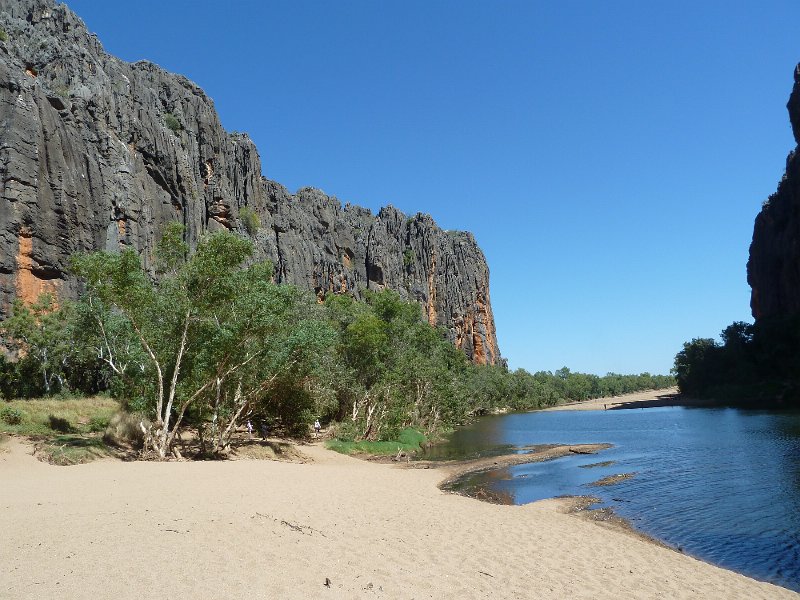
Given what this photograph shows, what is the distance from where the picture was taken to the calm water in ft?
48.3

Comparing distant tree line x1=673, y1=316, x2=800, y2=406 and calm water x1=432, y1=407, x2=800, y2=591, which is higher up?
distant tree line x1=673, y1=316, x2=800, y2=406

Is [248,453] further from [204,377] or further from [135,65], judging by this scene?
[135,65]

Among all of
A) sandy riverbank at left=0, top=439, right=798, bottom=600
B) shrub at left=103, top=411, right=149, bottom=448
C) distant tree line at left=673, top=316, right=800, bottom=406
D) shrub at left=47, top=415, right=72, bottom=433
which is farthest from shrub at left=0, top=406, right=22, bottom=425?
distant tree line at left=673, top=316, right=800, bottom=406

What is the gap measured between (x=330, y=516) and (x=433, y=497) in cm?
709

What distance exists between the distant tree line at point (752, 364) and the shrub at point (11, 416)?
282 feet

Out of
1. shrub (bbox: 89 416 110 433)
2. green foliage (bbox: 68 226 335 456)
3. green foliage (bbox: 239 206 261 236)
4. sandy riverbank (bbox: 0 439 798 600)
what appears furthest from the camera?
green foliage (bbox: 239 206 261 236)

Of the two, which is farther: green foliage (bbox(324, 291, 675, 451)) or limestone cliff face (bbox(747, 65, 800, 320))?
limestone cliff face (bbox(747, 65, 800, 320))

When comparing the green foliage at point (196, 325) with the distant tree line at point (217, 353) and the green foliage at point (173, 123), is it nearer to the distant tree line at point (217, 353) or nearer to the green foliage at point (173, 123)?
the distant tree line at point (217, 353)

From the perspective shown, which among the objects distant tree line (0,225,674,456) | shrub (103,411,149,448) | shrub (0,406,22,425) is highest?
distant tree line (0,225,674,456)

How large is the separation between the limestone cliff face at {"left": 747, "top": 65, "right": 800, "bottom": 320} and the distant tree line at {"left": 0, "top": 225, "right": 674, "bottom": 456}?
75.5m

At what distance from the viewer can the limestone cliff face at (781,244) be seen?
99.5m

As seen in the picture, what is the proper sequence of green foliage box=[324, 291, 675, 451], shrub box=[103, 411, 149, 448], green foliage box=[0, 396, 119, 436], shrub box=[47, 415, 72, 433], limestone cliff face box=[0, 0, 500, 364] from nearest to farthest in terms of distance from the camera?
green foliage box=[0, 396, 119, 436] < shrub box=[103, 411, 149, 448] < shrub box=[47, 415, 72, 433] < green foliage box=[324, 291, 675, 451] < limestone cliff face box=[0, 0, 500, 364]

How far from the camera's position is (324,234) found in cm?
12294

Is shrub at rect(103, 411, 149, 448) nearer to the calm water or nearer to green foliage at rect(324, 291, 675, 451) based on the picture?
green foliage at rect(324, 291, 675, 451)
